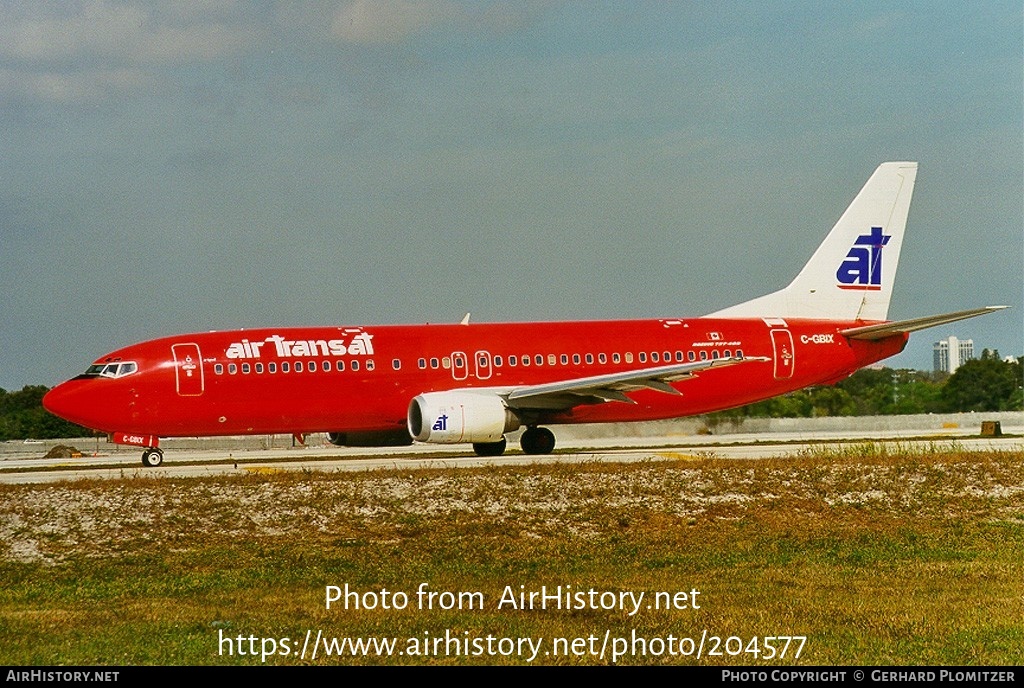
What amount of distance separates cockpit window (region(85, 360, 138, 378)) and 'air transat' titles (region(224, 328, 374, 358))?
2.04m

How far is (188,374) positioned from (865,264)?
17.8 m

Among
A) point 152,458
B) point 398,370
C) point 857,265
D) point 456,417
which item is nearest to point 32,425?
point 152,458

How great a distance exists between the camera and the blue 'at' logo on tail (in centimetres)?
3412

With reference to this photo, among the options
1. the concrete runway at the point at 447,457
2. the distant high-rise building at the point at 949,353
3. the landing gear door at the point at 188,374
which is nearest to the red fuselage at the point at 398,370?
the landing gear door at the point at 188,374

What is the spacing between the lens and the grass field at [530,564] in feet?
33.7

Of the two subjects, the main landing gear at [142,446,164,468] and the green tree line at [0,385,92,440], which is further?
the green tree line at [0,385,92,440]

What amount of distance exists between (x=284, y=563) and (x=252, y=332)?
15.6 meters

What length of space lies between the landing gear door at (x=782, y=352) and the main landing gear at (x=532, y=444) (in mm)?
6455

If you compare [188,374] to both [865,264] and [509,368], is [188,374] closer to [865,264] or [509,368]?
[509,368]

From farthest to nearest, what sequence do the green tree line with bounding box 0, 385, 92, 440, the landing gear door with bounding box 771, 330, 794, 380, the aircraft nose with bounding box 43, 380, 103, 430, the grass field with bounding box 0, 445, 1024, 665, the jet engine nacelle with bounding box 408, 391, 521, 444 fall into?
the green tree line with bounding box 0, 385, 92, 440 < the landing gear door with bounding box 771, 330, 794, 380 < the aircraft nose with bounding box 43, 380, 103, 430 < the jet engine nacelle with bounding box 408, 391, 521, 444 < the grass field with bounding box 0, 445, 1024, 665

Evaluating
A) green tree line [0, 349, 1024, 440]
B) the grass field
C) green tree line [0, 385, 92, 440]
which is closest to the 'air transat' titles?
the grass field

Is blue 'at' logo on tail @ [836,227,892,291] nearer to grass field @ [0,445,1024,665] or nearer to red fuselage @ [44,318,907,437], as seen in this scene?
red fuselage @ [44,318,907,437]

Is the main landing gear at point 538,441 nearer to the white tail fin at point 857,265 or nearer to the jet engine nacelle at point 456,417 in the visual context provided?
the jet engine nacelle at point 456,417
